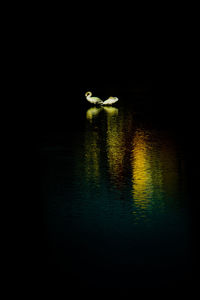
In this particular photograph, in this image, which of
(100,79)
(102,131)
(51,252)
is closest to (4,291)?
(51,252)

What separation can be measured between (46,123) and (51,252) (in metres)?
10.7

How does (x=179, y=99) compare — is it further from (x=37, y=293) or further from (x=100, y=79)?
(x=37, y=293)

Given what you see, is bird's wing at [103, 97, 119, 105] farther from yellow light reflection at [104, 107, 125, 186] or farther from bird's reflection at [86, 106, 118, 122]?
yellow light reflection at [104, 107, 125, 186]

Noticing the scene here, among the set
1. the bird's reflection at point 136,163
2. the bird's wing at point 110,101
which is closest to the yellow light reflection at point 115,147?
the bird's reflection at point 136,163

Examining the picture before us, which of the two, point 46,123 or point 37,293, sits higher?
point 46,123

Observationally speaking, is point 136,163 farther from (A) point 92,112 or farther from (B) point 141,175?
(A) point 92,112

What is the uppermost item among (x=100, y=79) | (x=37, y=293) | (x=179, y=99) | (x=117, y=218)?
(x=100, y=79)

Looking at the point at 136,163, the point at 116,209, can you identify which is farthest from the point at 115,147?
the point at 116,209

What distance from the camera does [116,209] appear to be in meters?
8.63

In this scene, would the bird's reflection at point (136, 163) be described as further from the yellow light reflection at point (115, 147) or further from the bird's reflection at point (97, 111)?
the bird's reflection at point (97, 111)

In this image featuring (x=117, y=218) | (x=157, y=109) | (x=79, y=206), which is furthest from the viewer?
(x=157, y=109)

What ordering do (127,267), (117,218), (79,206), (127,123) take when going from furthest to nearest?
1. (127,123)
2. (79,206)
3. (117,218)
4. (127,267)

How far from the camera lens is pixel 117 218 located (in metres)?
8.23

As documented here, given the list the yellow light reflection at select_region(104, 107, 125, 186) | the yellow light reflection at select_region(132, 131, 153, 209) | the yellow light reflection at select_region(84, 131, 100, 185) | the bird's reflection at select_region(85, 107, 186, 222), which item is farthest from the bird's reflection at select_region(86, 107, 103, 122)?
the yellow light reflection at select_region(132, 131, 153, 209)
